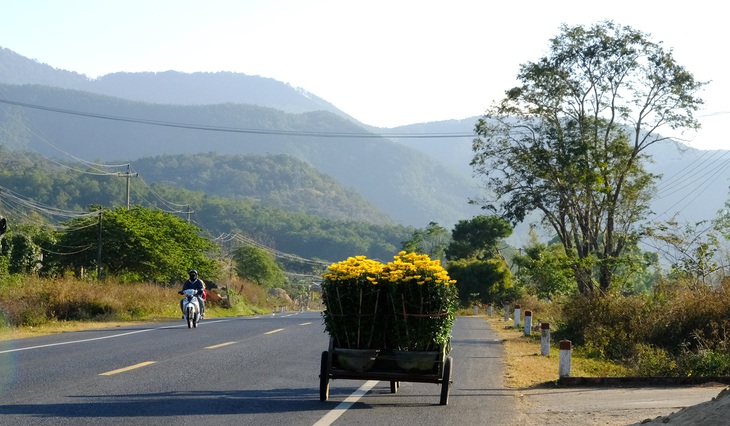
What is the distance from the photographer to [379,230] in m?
190

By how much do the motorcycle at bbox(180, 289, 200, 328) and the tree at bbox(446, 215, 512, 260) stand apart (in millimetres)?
61487

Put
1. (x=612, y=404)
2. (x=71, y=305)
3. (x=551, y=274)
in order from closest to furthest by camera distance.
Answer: (x=612, y=404), (x=71, y=305), (x=551, y=274)

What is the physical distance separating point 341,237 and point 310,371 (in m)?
164

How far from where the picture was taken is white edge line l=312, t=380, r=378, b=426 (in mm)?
9734

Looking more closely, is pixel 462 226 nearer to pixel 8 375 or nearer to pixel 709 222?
pixel 709 222

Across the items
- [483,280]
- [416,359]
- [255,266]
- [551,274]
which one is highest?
[551,274]

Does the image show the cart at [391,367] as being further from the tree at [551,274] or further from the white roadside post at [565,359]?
the tree at [551,274]

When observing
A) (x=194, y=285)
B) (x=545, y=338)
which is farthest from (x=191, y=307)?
(x=545, y=338)

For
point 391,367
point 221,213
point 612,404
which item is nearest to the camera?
point 391,367

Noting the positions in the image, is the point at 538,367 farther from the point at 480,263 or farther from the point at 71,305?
the point at 480,263

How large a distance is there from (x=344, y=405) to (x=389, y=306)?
4.29 feet

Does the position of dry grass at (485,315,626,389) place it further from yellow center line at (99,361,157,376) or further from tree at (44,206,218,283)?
tree at (44,206,218,283)

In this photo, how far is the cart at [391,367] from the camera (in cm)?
1115

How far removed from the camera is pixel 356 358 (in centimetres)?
1124
